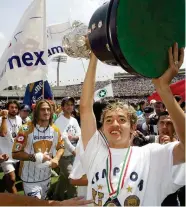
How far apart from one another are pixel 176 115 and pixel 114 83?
48.8 m

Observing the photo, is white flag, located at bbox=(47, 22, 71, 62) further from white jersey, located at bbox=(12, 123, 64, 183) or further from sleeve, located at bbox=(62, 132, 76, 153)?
white jersey, located at bbox=(12, 123, 64, 183)

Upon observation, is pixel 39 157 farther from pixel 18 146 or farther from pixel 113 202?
pixel 113 202

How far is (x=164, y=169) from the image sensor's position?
1.77 m

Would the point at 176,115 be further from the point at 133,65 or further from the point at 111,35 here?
the point at 111,35

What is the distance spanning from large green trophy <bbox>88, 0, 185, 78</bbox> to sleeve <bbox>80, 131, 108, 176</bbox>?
0.60m

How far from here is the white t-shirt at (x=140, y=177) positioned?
177cm

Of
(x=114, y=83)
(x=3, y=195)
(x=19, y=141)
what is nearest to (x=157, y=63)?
(x=3, y=195)

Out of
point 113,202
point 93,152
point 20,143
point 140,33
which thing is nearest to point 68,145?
point 20,143

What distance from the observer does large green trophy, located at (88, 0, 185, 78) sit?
5.13ft

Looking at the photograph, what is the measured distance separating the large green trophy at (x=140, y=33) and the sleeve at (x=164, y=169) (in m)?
0.45

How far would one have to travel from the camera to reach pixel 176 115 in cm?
152

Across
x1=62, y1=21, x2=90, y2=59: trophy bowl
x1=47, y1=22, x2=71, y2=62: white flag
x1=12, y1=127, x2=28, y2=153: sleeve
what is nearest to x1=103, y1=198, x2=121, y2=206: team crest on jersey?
x1=62, y1=21, x2=90, y2=59: trophy bowl

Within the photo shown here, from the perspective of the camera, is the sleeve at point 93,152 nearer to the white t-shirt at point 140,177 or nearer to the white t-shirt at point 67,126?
the white t-shirt at point 140,177

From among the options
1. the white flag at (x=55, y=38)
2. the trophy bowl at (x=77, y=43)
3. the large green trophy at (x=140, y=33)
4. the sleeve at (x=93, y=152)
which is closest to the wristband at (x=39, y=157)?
the sleeve at (x=93, y=152)
